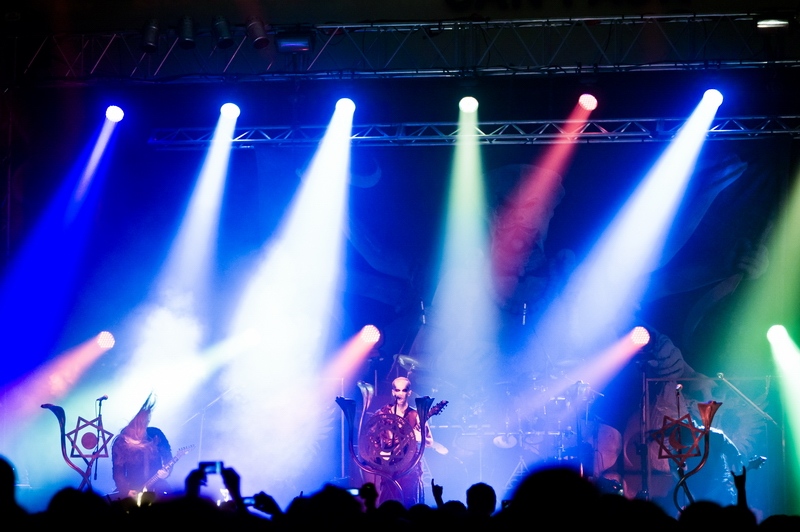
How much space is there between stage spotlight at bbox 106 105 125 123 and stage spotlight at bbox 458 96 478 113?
12.9 feet

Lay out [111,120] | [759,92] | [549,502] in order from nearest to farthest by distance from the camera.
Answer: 1. [549,502]
2. [759,92]
3. [111,120]

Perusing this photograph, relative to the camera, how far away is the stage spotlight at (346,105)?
10641 millimetres

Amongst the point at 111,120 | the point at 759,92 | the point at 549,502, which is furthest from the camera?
the point at 111,120

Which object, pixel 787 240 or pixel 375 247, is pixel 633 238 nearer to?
pixel 787 240

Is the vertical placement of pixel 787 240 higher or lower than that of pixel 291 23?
lower

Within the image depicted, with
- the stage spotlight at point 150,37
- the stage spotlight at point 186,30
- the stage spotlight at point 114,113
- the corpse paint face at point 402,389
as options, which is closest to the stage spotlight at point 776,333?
the corpse paint face at point 402,389

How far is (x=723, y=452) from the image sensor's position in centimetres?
→ 1039

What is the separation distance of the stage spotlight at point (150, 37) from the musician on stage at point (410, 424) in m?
4.45

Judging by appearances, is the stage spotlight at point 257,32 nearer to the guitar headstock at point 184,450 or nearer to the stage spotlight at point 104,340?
the stage spotlight at point 104,340

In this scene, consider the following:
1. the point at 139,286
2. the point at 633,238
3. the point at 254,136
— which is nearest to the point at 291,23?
the point at 254,136

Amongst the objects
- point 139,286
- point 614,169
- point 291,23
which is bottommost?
point 139,286

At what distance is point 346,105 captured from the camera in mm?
10672

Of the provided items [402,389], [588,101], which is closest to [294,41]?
[588,101]

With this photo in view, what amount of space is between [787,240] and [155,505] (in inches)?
389
